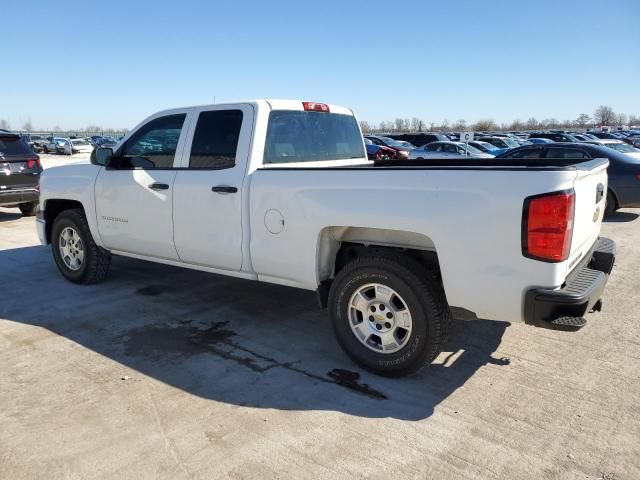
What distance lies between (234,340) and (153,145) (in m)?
2.14

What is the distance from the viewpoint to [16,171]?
413 inches

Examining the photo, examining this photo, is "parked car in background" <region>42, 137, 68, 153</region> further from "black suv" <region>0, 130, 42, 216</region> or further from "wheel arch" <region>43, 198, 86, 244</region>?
"wheel arch" <region>43, 198, 86, 244</region>

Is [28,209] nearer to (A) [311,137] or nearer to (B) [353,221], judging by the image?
(A) [311,137]

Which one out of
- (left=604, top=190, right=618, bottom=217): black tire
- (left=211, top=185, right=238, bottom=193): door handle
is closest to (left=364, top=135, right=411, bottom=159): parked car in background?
(left=604, top=190, right=618, bottom=217): black tire

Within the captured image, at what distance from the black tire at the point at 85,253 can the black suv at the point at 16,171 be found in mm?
5127

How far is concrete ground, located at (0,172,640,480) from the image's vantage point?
281 cm

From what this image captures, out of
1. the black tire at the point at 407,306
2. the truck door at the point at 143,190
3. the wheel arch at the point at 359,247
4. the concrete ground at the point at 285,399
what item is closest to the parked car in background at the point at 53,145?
the truck door at the point at 143,190

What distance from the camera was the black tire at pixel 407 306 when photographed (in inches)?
139

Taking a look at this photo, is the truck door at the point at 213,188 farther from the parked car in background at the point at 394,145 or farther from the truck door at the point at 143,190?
the parked car in background at the point at 394,145

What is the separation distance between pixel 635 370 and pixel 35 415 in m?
4.15

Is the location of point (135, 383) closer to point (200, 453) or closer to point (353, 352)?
point (200, 453)

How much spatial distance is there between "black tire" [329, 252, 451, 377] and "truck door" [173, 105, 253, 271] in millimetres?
1095


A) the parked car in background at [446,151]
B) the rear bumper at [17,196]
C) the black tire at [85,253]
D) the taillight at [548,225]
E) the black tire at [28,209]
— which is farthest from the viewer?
the parked car in background at [446,151]

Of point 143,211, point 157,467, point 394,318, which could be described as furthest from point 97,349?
point 394,318
